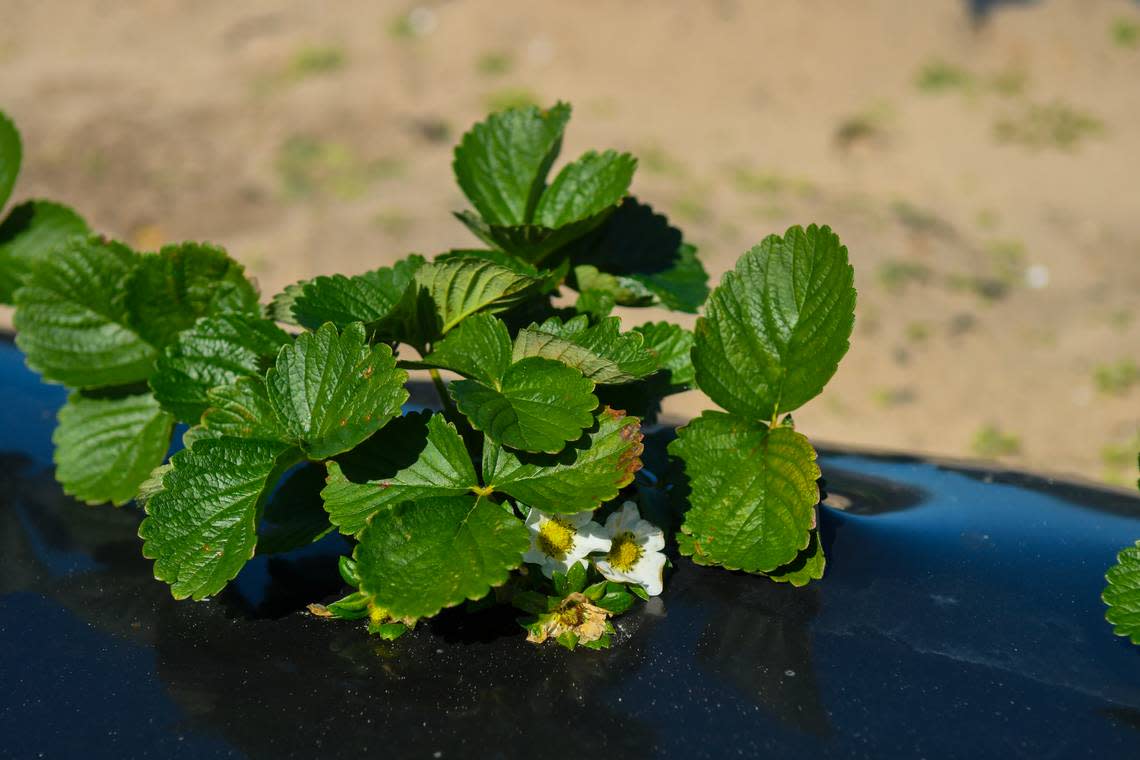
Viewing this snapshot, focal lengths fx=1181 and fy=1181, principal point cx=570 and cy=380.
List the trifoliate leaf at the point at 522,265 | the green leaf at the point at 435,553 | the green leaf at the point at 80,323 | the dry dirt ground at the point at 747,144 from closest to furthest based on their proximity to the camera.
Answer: the green leaf at the point at 435,553 < the trifoliate leaf at the point at 522,265 < the green leaf at the point at 80,323 < the dry dirt ground at the point at 747,144

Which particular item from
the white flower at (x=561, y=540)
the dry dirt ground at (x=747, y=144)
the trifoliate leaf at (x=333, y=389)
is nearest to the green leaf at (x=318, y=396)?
the trifoliate leaf at (x=333, y=389)

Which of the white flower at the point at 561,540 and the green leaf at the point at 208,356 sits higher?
the green leaf at the point at 208,356

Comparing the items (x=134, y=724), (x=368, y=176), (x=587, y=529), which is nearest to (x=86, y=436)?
(x=134, y=724)

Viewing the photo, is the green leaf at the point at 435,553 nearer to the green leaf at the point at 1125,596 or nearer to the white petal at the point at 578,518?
the white petal at the point at 578,518

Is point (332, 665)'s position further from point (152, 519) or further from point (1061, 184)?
point (1061, 184)

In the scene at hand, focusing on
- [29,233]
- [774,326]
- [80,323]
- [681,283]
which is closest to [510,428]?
[774,326]

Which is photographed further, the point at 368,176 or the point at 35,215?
the point at 368,176
